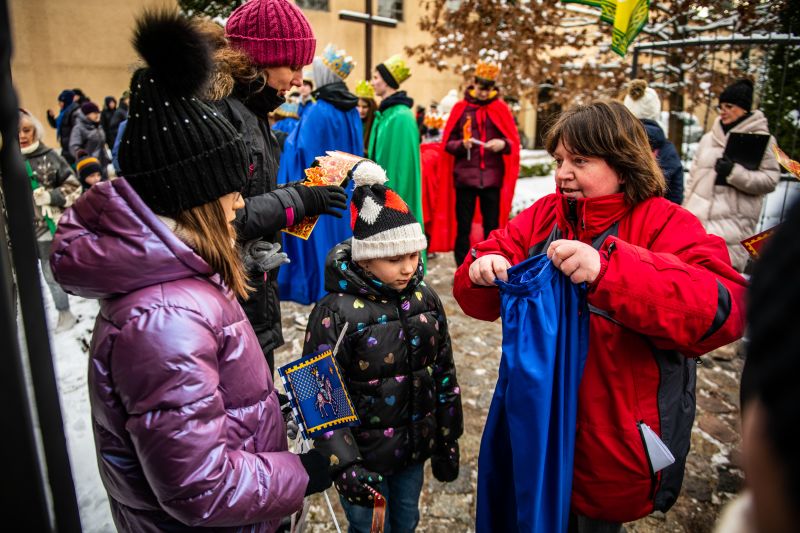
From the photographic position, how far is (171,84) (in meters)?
1.30

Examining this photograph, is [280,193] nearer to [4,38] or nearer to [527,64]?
[4,38]

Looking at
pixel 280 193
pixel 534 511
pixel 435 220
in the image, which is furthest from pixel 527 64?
pixel 534 511

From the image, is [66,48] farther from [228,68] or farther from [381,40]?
[228,68]

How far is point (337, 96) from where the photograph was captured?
432cm

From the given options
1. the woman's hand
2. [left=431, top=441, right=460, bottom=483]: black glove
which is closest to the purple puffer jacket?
[left=431, top=441, right=460, bottom=483]: black glove

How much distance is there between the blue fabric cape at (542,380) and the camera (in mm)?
1558

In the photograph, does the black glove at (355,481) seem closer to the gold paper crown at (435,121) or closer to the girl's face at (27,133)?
the girl's face at (27,133)

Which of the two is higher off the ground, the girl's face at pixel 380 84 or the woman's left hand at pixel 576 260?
the girl's face at pixel 380 84

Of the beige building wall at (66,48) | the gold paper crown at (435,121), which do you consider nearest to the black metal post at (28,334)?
the gold paper crown at (435,121)

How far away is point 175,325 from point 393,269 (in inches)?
41.1

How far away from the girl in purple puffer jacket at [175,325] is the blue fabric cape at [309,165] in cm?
282

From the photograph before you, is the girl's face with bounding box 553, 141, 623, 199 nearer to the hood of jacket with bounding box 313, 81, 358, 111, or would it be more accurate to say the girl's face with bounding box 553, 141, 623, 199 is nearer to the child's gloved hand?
the child's gloved hand

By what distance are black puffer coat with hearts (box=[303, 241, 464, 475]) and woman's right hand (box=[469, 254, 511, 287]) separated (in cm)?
43

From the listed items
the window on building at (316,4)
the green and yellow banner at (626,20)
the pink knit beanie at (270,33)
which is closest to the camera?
the pink knit beanie at (270,33)
